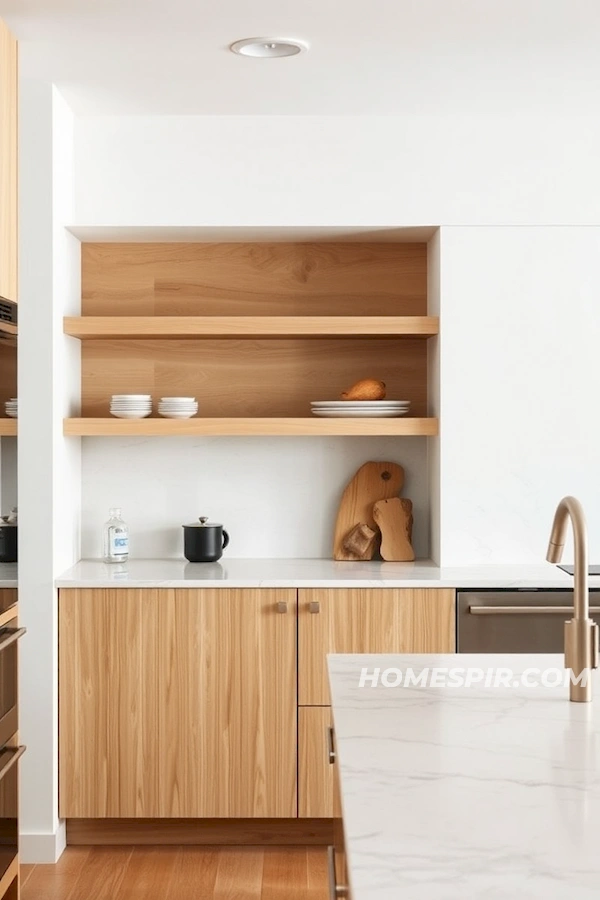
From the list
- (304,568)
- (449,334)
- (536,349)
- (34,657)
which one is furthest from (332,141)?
(34,657)

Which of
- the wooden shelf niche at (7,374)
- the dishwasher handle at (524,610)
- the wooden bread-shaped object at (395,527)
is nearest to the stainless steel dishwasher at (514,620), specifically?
the dishwasher handle at (524,610)

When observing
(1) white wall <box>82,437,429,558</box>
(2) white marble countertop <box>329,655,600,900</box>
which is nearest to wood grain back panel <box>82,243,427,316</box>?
(1) white wall <box>82,437,429,558</box>

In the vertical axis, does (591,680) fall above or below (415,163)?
below

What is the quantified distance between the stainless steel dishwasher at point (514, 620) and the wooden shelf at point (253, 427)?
0.66 meters

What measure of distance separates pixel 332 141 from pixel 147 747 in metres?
2.21

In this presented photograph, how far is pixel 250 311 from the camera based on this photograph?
13.3 ft

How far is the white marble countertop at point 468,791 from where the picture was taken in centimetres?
112

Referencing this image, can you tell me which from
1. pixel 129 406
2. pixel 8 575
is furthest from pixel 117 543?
pixel 8 575

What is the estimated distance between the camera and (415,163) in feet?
12.3

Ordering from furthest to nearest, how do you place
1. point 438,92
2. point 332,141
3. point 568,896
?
point 332,141
point 438,92
point 568,896

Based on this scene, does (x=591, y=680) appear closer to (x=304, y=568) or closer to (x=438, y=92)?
(x=304, y=568)

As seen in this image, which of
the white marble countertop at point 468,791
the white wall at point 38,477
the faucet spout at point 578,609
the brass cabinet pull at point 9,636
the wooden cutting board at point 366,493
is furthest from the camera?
the wooden cutting board at point 366,493

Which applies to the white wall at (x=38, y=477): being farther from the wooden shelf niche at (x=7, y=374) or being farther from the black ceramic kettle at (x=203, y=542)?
the wooden shelf niche at (x=7, y=374)

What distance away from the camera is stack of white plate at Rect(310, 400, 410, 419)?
3.78 metres
